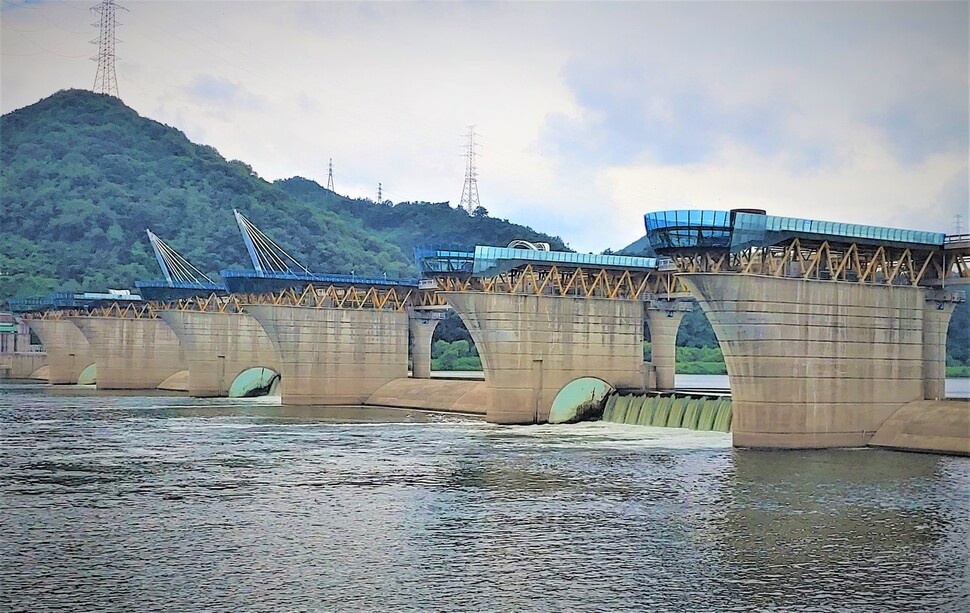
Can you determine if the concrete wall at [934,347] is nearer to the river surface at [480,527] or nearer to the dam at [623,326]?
the dam at [623,326]

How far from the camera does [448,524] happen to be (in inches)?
1419

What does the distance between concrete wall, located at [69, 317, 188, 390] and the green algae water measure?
2658 inches

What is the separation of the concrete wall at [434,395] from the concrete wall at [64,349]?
60849mm

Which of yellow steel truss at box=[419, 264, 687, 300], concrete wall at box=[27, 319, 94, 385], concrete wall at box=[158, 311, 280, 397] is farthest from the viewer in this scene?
concrete wall at box=[27, 319, 94, 385]

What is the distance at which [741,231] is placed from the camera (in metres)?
53.9

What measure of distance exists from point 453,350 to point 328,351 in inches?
2973

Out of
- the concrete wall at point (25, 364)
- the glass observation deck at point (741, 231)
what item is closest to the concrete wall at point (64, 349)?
the concrete wall at point (25, 364)

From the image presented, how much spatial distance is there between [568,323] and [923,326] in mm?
23626

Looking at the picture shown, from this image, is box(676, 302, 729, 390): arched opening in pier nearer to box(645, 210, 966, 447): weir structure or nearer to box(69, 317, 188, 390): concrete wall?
box(69, 317, 188, 390): concrete wall

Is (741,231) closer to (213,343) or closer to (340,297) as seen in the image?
(340,297)

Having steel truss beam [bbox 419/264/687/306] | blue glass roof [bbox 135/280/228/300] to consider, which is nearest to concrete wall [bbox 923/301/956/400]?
steel truss beam [bbox 419/264/687/306]

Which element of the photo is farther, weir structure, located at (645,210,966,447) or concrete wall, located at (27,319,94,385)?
concrete wall, located at (27,319,94,385)

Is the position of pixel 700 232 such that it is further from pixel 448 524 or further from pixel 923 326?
pixel 448 524

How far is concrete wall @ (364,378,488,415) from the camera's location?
8569 centimetres
